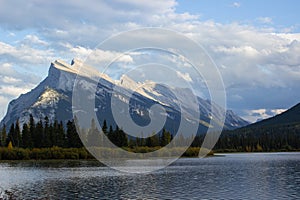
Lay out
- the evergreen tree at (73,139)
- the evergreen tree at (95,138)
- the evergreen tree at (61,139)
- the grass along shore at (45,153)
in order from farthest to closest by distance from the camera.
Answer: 1. the evergreen tree at (95,138)
2. the evergreen tree at (61,139)
3. the evergreen tree at (73,139)
4. the grass along shore at (45,153)

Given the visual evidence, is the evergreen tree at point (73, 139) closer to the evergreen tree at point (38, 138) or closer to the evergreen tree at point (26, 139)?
the evergreen tree at point (38, 138)

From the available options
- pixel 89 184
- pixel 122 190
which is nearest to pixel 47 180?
pixel 89 184

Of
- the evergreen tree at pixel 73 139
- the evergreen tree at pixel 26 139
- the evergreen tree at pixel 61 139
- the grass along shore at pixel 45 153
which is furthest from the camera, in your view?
the evergreen tree at pixel 61 139

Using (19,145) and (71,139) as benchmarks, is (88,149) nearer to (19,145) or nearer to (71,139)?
(71,139)

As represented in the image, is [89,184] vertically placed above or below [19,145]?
below

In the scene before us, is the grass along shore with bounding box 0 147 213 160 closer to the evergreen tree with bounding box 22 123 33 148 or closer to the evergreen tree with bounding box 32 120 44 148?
the evergreen tree with bounding box 22 123 33 148

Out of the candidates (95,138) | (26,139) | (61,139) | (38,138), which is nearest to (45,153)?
(61,139)

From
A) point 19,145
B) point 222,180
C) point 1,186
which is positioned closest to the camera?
point 1,186

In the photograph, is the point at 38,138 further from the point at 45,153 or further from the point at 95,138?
the point at 95,138

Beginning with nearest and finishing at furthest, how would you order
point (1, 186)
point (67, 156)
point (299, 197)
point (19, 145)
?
point (299, 197)
point (1, 186)
point (67, 156)
point (19, 145)

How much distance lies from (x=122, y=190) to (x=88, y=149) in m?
110

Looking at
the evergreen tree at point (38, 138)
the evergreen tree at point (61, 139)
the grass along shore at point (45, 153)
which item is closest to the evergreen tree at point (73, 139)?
the evergreen tree at point (61, 139)

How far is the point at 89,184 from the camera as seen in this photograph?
237 ft

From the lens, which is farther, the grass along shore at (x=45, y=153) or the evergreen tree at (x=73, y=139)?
the evergreen tree at (x=73, y=139)
